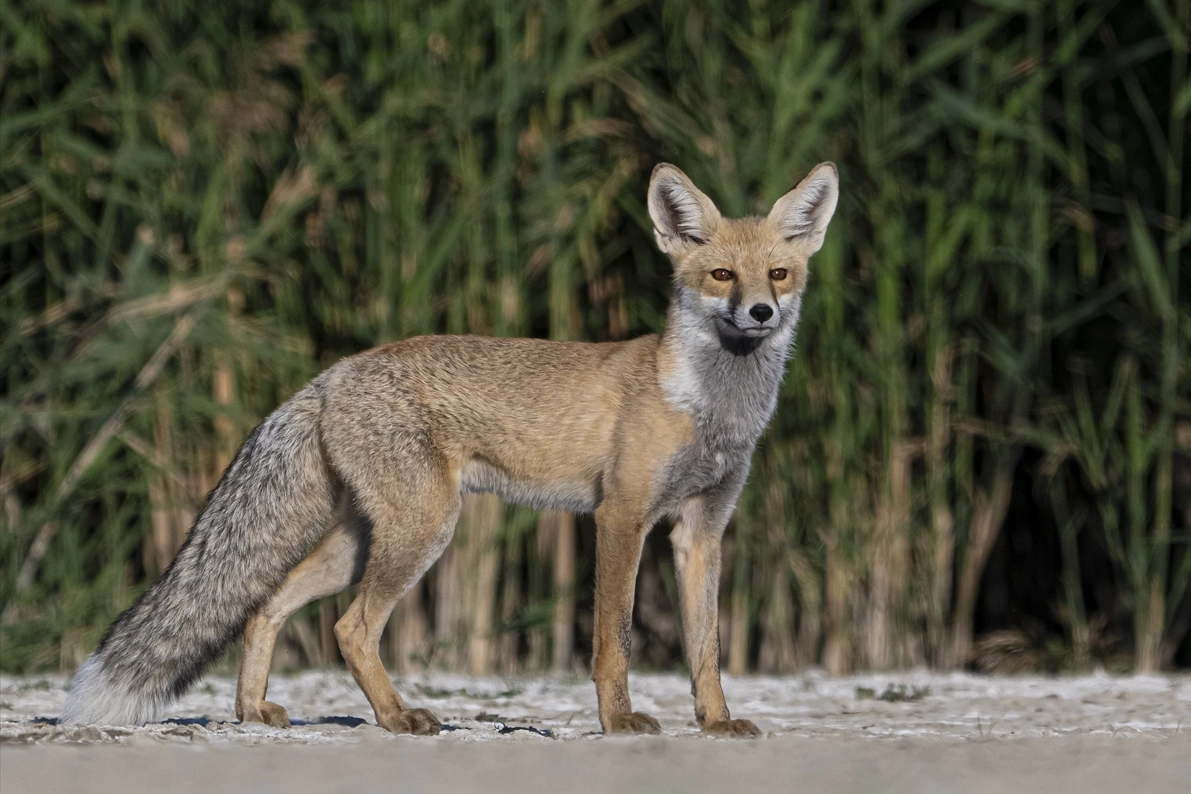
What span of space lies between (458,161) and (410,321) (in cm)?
72

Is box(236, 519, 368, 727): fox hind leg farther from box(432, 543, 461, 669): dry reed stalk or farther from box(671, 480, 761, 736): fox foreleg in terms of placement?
box(432, 543, 461, 669): dry reed stalk

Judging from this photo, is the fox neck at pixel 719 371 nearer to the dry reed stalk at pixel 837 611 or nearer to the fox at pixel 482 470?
the fox at pixel 482 470

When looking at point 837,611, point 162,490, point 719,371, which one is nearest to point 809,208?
point 719,371

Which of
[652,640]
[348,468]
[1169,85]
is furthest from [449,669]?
[1169,85]

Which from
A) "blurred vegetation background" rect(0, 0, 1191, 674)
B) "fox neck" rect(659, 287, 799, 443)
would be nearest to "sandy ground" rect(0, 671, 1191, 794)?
"blurred vegetation background" rect(0, 0, 1191, 674)

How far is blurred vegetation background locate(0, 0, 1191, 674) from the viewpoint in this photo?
20.1 feet

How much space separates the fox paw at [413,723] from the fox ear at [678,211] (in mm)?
1637

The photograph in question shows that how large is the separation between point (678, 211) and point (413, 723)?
1.79m

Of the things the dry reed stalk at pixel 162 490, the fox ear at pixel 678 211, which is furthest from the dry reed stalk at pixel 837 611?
the dry reed stalk at pixel 162 490

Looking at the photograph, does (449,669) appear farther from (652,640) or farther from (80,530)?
(80,530)

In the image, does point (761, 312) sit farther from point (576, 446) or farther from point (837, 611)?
point (837, 611)

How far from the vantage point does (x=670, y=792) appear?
2.82m

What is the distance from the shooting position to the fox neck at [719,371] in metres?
4.46

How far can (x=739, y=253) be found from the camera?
452 cm
